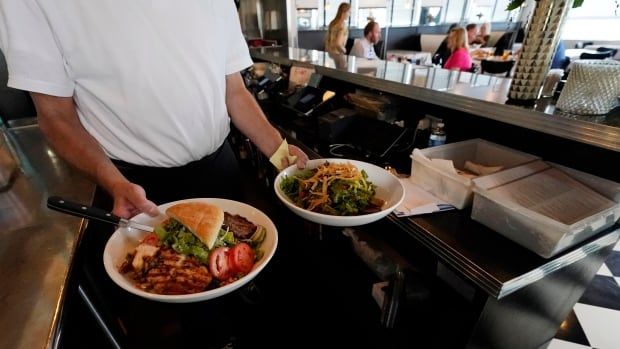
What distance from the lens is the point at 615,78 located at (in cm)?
90

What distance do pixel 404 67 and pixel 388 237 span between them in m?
1.20

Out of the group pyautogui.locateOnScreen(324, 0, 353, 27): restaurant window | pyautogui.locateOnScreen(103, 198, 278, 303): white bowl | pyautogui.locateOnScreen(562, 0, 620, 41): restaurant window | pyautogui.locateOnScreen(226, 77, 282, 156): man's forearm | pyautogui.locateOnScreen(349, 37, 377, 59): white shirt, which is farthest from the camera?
pyautogui.locateOnScreen(324, 0, 353, 27): restaurant window

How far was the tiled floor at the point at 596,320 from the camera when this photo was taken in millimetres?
1681

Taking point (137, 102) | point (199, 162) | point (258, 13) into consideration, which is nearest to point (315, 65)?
point (199, 162)

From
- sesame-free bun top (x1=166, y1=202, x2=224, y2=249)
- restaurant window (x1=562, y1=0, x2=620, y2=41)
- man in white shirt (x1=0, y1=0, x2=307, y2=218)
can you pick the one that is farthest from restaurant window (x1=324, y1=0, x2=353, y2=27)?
sesame-free bun top (x1=166, y1=202, x2=224, y2=249)

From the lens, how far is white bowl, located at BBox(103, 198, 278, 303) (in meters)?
0.64

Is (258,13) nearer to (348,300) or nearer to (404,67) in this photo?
(404,67)

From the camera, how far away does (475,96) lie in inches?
47.0

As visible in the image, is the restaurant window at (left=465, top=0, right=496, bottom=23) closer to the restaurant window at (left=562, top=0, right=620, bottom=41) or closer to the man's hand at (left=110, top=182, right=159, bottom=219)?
the restaurant window at (left=562, top=0, right=620, bottom=41)

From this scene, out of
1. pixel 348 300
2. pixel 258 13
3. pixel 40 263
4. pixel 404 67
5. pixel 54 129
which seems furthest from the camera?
pixel 258 13

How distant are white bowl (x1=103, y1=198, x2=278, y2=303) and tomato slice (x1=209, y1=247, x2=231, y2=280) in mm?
72

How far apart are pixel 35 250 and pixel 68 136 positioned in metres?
0.34

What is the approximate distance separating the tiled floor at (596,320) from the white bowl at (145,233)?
1814 mm

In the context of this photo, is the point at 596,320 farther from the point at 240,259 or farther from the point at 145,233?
the point at 145,233
